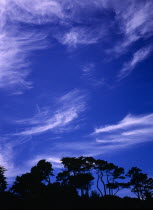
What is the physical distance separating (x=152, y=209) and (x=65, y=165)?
83.1 ft

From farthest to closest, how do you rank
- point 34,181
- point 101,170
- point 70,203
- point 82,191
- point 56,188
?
point 101,170, point 82,191, point 34,181, point 56,188, point 70,203

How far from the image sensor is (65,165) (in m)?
46.9

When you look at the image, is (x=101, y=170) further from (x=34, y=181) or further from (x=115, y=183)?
(x=34, y=181)

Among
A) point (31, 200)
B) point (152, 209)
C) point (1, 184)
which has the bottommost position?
point (152, 209)

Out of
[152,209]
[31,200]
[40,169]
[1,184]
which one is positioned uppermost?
[40,169]

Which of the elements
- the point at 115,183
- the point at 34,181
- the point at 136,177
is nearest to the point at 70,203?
the point at 34,181

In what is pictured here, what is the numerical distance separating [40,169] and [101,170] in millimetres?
15833

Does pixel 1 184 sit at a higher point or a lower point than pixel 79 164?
lower

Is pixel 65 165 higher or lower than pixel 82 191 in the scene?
higher

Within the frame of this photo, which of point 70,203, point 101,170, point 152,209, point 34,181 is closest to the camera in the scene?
point 152,209

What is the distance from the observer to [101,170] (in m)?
48.8

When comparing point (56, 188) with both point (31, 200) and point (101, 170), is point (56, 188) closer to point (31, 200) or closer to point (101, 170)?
point (31, 200)

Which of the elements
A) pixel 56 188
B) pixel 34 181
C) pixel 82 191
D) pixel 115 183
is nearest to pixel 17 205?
pixel 56 188

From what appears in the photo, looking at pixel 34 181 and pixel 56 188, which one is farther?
pixel 34 181
